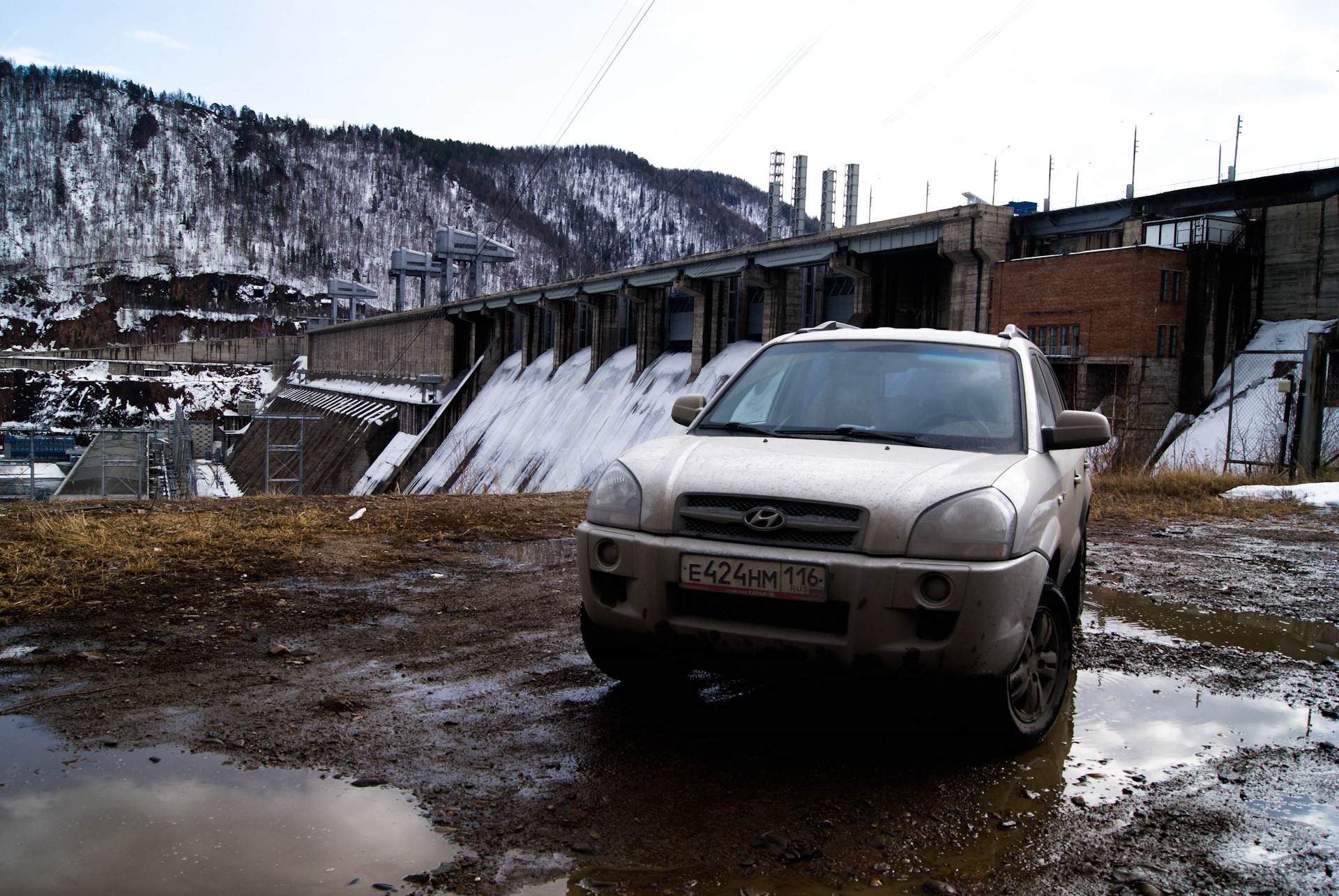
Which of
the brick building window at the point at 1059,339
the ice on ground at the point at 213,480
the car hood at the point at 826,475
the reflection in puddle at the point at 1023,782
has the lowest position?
the ice on ground at the point at 213,480

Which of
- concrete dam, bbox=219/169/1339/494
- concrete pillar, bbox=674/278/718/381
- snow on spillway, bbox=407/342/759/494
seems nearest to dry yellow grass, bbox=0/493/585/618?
concrete dam, bbox=219/169/1339/494

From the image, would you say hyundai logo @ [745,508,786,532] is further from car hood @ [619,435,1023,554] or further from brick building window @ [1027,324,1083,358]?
brick building window @ [1027,324,1083,358]

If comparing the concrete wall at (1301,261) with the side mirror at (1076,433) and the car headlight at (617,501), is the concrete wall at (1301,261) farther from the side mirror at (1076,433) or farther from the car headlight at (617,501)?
the car headlight at (617,501)

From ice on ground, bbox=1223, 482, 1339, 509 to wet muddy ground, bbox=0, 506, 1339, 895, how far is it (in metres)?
7.78

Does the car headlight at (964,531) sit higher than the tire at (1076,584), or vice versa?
the car headlight at (964,531)

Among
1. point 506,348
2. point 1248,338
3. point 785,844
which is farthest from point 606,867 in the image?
point 506,348

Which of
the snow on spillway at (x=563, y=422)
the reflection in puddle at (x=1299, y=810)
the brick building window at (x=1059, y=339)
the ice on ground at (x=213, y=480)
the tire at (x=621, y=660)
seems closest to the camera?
the reflection in puddle at (x=1299, y=810)

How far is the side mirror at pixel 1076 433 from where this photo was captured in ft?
12.5

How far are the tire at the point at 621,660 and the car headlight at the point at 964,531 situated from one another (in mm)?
1153

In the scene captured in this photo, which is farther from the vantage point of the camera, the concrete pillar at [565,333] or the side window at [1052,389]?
the concrete pillar at [565,333]

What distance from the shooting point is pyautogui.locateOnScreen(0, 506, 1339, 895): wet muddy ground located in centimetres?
245

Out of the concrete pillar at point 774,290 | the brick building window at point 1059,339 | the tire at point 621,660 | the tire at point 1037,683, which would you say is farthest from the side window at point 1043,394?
the brick building window at point 1059,339

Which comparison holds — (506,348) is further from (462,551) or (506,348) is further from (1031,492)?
(1031,492)

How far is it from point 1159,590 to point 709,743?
4460mm
